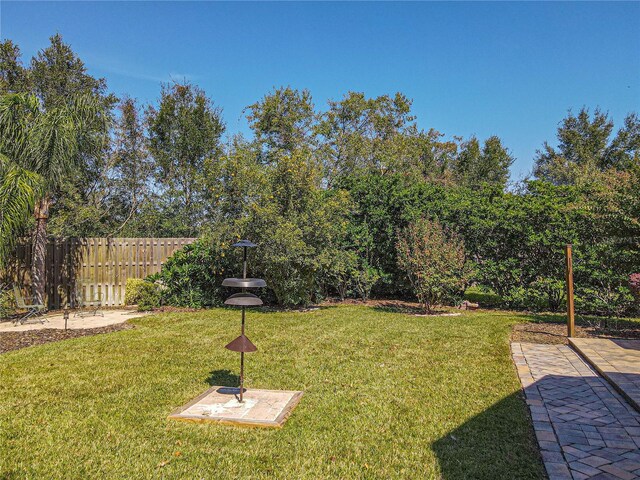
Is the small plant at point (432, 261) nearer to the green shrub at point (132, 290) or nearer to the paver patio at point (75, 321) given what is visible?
the paver patio at point (75, 321)

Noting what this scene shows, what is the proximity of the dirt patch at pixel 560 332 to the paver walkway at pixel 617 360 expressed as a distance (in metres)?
0.40

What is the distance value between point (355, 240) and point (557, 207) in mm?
4977

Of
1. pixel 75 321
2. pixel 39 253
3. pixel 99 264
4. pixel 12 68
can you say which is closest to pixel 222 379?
pixel 75 321

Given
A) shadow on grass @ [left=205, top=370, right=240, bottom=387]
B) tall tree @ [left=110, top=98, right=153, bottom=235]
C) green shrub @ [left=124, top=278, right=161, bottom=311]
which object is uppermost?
tall tree @ [left=110, top=98, right=153, bottom=235]

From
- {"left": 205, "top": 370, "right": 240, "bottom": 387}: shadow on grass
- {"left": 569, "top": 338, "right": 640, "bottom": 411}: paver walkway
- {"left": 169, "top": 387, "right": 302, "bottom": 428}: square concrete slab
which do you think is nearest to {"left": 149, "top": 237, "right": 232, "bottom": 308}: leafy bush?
{"left": 205, "top": 370, "right": 240, "bottom": 387}: shadow on grass

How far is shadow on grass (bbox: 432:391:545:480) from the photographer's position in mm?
2840

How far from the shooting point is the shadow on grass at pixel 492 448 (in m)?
2.84

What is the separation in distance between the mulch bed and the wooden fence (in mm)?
3198

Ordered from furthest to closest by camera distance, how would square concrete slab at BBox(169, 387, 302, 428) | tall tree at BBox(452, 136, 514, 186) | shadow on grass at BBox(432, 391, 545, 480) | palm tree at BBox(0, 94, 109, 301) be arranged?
tall tree at BBox(452, 136, 514, 186) < palm tree at BBox(0, 94, 109, 301) < square concrete slab at BBox(169, 387, 302, 428) < shadow on grass at BBox(432, 391, 545, 480)

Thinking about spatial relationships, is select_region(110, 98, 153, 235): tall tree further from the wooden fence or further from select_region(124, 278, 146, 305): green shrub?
select_region(124, 278, 146, 305): green shrub

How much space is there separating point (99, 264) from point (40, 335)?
14.4 feet

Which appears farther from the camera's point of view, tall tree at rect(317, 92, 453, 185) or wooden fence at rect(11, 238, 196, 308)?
tall tree at rect(317, 92, 453, 185)

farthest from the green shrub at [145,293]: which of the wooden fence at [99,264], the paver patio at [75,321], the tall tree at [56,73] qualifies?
the tall tree at [56,73]

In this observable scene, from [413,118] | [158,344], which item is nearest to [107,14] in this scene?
[158,344]
